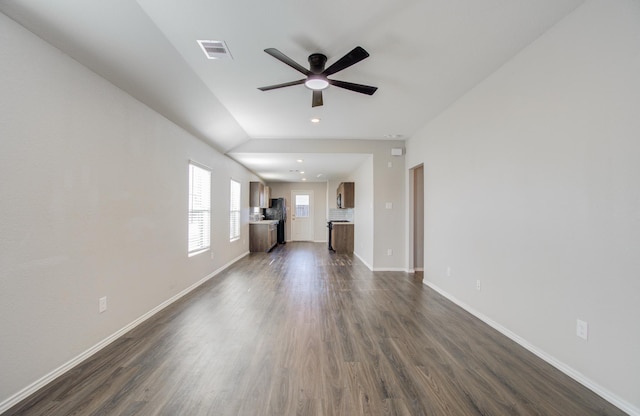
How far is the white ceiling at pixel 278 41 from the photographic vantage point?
1837 millimetres

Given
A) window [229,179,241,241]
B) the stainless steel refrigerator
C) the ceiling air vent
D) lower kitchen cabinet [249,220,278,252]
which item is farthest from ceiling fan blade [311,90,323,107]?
the stainless steel refrigerator

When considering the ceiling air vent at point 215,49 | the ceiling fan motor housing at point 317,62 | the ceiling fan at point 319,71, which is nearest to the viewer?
the ceiling fan at point 319,71

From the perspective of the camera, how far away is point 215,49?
92.4 inches

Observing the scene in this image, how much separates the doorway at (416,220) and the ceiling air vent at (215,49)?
153 inches

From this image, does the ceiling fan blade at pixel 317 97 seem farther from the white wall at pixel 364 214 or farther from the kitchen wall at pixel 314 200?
the kitchen wall at pixel 314 200

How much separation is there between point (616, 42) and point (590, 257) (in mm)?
1399

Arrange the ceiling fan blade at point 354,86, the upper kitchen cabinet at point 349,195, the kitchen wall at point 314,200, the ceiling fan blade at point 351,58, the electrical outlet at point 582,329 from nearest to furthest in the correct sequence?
the electrical outlet at point 582,329 → the ceiling fan blade at point 351,58 → the ceiling fan blade at point 354,86 → the upper kitchen cabinet at point 349,195 → the kitchen wall at point 314,200

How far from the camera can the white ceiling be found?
184cm

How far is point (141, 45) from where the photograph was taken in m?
2.15

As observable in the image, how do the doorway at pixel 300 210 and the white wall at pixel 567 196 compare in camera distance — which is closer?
the white wall at pixel 567 196

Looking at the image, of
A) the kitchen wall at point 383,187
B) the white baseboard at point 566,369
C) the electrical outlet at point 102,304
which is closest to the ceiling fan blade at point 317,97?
the kitchen wall at point 383,187

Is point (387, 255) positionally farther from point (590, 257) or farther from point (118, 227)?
point (118, 227)

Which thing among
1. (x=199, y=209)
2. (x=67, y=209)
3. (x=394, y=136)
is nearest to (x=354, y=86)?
(x=67, y=209)

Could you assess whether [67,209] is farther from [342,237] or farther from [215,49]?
[342,237]
